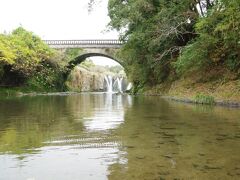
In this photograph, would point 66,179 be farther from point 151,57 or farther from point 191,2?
point 151,57

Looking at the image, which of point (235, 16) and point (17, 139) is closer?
point (17, 139)

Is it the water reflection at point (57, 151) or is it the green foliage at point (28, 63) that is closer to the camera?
the water reflection at point (57, 151)

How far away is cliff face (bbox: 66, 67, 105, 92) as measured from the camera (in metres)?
70.4

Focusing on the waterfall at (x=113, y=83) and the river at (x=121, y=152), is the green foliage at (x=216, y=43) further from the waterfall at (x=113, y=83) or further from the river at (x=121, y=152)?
the waterfall at (x=113, y=83)

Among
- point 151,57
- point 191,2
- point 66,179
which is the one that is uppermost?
point 191,2

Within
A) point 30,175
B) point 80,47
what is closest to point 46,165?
point 30,175

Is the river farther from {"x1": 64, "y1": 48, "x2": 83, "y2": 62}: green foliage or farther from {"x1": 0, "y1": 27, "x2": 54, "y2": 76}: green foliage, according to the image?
{"x1": 64, "y1": 48, "x2": 83, "y2": 62}: green foliage

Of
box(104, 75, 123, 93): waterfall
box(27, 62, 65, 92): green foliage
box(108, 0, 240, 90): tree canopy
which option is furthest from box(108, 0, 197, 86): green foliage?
box(104, 75, 123, 93): waterfall

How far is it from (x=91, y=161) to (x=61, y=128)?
3.81m

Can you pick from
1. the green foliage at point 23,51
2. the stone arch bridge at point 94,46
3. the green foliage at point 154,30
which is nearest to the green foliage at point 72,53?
the stone arch bridge at point 94,46

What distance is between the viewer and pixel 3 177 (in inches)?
183

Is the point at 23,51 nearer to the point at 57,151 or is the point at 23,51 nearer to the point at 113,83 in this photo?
the point at 113,83

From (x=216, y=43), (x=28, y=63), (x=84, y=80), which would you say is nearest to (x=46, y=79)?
(x=28, y=63)

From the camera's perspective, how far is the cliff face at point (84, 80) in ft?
231
